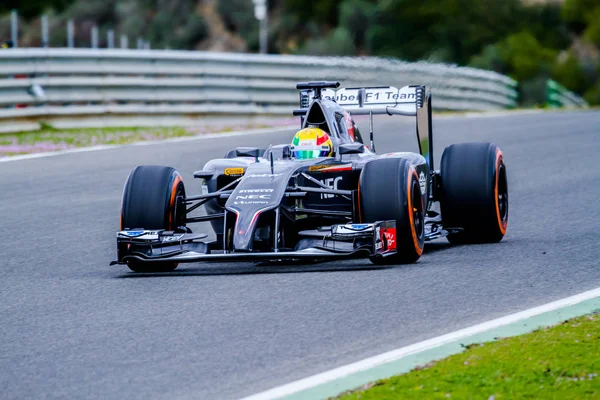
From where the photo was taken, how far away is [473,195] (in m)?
8.96

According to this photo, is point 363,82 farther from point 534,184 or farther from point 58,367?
point 58,367

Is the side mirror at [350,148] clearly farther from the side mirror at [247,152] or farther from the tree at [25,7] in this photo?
the tree at [25,7]

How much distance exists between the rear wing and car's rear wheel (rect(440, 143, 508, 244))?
60cm

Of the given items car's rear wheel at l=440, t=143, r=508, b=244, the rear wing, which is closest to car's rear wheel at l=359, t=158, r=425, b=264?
car's rear wheel at l=440, t=143, r=508, b=244

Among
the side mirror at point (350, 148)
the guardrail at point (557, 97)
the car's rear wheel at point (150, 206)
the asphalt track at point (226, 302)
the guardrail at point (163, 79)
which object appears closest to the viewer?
the asphalt track at point (226, 302)

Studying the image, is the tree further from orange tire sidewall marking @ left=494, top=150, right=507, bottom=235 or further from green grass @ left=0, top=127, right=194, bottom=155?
orange tire sidewall marking @ left=494, top=150, right=507, bottom=235

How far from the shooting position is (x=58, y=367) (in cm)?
525

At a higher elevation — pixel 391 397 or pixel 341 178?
pixel 341 178

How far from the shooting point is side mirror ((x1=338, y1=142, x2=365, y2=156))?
8495 mm

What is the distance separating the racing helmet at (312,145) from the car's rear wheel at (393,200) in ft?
2.78

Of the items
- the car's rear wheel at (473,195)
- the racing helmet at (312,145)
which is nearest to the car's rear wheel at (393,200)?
the racing helmet at (312,145)

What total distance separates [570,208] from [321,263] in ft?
11.6

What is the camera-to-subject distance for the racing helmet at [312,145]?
Answer: 344 inches

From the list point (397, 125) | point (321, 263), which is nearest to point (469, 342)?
point (321, 263)
